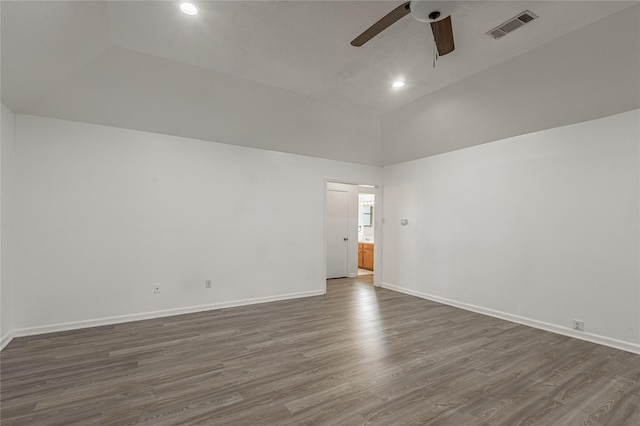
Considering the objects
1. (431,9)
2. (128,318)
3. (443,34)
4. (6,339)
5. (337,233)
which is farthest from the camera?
(337,233)

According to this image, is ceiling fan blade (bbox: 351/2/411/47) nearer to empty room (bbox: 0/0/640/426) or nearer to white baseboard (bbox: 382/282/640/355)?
→ empty room (bbox: 0/0/640/426)

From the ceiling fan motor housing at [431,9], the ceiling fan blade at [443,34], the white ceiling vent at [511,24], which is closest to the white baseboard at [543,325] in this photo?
the white ceiling vent at [511,24]

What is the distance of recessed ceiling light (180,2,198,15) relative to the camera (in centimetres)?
249

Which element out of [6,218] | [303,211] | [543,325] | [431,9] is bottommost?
[543,325]

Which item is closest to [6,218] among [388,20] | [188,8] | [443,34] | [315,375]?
[188,8]

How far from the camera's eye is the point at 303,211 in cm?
554

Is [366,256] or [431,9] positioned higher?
[431,9]

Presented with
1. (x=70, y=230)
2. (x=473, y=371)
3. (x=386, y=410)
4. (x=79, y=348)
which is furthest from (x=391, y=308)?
(x=70, y=230)

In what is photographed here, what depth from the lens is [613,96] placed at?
A: 3148mm

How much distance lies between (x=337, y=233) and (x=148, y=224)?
4.43 m

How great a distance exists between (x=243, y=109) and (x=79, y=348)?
3.53 meters

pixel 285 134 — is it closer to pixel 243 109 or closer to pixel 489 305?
pixel 243 109

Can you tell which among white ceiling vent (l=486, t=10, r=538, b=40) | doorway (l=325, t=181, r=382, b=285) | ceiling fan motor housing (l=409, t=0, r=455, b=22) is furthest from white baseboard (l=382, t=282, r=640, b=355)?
ceiling fan motor housing (l=409, t=0, r=455, b=22)

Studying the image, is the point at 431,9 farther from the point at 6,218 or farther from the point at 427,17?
the point at 6,218
